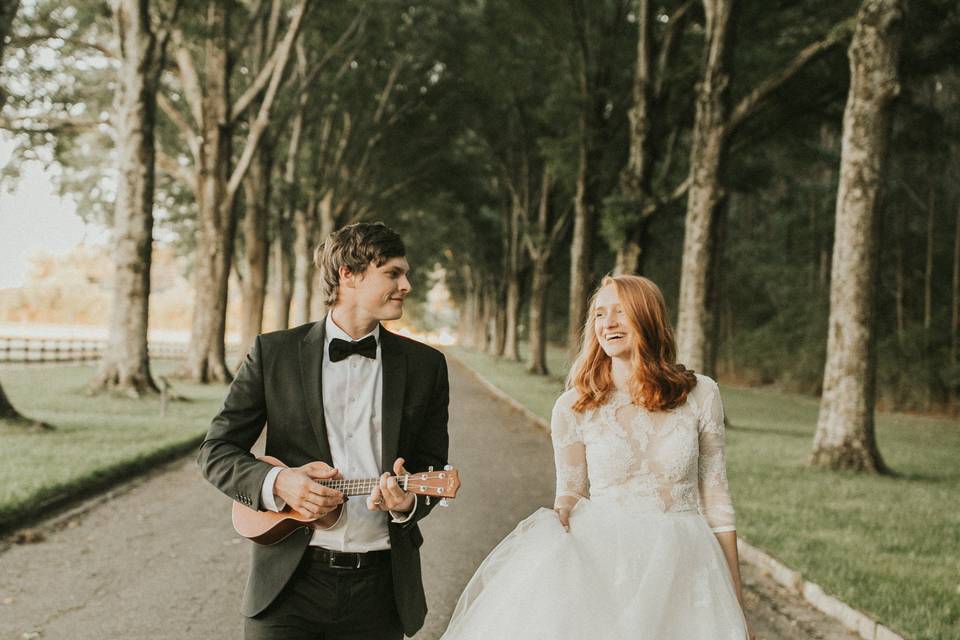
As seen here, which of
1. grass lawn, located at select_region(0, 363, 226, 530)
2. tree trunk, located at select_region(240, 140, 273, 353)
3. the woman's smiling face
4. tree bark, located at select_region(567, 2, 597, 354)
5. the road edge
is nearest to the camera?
the woman's smiling face

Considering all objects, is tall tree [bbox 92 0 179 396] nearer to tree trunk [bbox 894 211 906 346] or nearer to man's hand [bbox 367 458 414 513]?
man's hand [bbox 367 458 414 513]

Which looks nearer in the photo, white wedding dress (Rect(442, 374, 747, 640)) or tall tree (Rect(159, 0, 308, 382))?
white wedding dress (Rect(442, 374, 747, 640))

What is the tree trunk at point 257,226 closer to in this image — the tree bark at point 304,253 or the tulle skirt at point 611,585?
the tree bark at point 304,253

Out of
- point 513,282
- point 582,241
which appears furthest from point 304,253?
point 582,241

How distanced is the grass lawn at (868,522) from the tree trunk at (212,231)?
1346 centimetres

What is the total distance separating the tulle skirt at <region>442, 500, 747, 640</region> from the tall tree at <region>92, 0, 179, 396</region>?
16.3 meters

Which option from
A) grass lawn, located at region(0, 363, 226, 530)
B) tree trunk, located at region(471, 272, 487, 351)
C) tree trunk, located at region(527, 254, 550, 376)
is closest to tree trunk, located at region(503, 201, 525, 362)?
tree trunk, located at region(527, 254, 550, 376)

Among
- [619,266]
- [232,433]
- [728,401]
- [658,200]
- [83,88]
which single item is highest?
[83,88]

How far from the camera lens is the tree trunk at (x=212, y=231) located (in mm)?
22375

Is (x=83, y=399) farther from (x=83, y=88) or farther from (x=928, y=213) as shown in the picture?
(x=928, y=213)

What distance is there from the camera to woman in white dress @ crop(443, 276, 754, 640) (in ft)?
9.43

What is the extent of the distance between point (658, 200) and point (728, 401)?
10.1 m

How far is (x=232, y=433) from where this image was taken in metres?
3.00

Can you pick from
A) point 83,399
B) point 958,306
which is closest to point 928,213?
point 958,306
